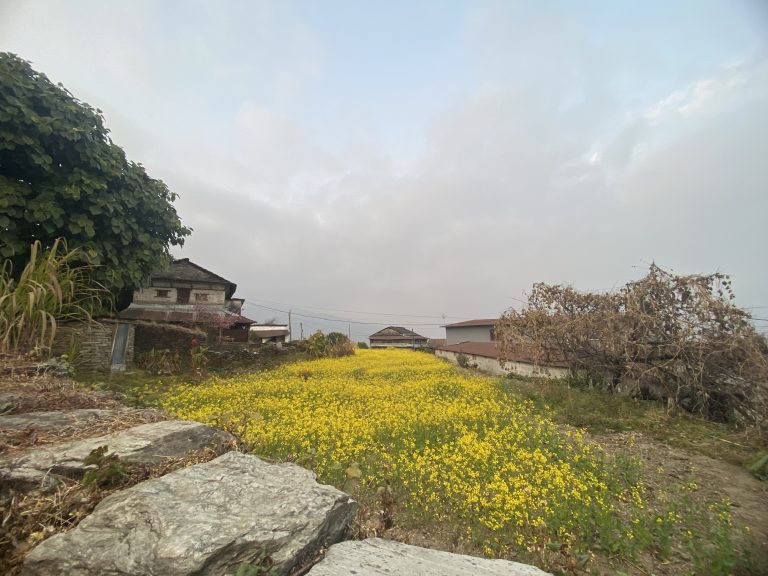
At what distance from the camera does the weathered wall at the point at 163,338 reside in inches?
614

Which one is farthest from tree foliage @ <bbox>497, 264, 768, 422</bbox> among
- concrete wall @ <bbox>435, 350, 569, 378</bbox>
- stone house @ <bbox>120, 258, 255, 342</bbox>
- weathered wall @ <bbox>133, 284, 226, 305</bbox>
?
weathered wall @ <bbox>133, 284, 226, 305</bbox>

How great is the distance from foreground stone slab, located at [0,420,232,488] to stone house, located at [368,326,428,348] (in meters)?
51.5

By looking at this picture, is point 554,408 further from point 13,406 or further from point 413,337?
point 413,337

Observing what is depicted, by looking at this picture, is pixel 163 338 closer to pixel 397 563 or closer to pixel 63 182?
pixel 63 182

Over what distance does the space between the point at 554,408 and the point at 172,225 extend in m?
13.6

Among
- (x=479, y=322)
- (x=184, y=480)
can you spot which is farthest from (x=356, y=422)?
(x=479, y=322)

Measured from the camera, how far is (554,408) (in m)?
9.32

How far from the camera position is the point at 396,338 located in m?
56.5

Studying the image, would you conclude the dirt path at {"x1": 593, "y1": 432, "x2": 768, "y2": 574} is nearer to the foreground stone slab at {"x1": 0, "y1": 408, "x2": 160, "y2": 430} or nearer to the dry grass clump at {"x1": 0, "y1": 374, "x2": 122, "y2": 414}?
the foreground stone slab at {"x1": 0, "y1": 408, "x2": 160, "y2": 430}

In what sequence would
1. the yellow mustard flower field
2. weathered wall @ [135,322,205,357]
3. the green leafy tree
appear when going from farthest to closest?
weathered wall @ [135,322,205,357] < the green leafy tree < the yellow mustard flower field

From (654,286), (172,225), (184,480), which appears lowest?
(184,480)

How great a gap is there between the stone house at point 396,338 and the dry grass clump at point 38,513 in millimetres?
52562

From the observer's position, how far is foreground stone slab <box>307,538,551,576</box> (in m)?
1.93

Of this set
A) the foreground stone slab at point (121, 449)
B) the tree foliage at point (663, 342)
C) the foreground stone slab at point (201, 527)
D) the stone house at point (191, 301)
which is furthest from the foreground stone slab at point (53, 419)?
the stone house at point (191, 301)
